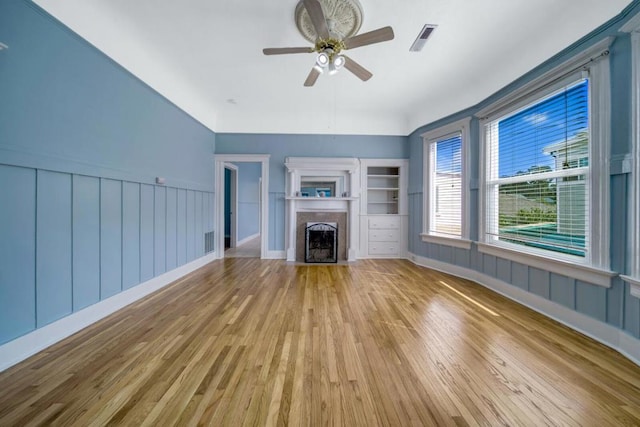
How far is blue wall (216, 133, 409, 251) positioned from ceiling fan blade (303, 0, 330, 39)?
285 cm

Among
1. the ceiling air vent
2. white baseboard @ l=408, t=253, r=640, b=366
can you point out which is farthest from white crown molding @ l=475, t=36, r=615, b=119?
white baseboard @ l=408, t=253, r=640, b=366

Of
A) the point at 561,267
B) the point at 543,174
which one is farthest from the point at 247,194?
the point at 561,267

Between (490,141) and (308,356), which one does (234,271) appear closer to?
(308,356)

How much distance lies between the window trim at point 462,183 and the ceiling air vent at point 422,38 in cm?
146

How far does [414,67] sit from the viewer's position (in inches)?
123

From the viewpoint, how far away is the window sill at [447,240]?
3598mm

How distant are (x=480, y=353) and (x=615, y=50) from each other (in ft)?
8.33

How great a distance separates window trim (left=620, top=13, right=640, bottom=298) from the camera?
1.72 metres

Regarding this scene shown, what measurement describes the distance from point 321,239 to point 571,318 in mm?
3557

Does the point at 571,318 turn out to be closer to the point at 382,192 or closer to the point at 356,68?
the point at 356,68

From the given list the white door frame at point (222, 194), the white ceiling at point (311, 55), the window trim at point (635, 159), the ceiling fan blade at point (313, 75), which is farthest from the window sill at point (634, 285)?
the white door frame at point (222, 194)

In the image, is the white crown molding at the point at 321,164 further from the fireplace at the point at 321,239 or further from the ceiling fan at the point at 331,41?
the ceiling fan at the point at 331,41

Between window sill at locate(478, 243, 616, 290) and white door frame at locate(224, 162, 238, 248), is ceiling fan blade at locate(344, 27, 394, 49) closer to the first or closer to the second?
window sill at locate(478, 243, 616, 290)

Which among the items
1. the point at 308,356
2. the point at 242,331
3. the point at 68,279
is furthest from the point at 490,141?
the point at 68,279
